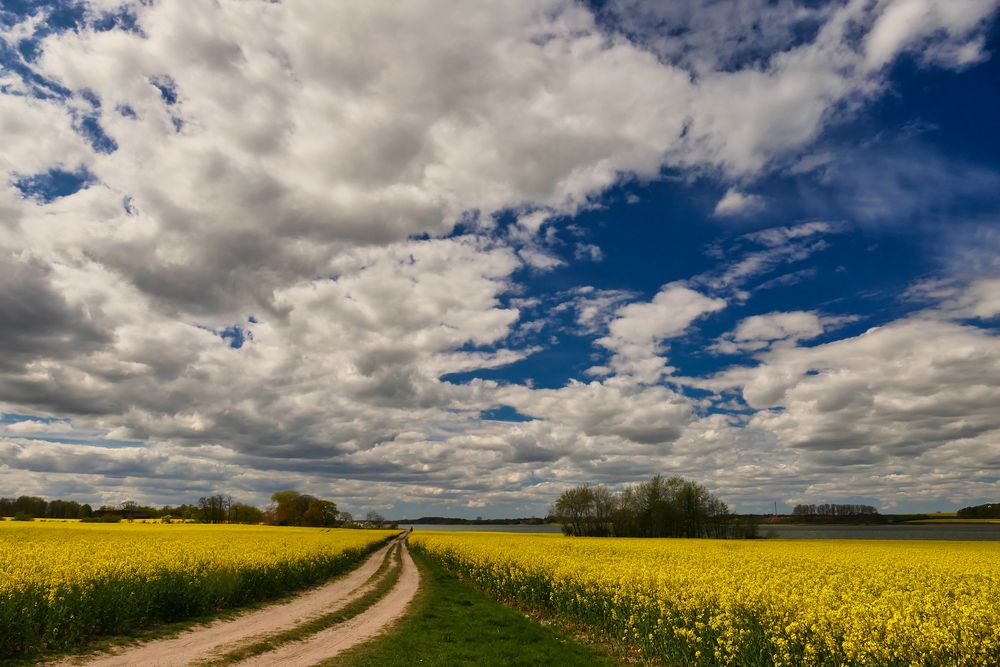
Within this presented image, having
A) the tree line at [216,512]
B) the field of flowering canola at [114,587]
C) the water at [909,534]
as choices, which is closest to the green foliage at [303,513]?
the tree line at [216,512]

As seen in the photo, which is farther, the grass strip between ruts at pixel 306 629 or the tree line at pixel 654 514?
the tree line at pixel 654 514

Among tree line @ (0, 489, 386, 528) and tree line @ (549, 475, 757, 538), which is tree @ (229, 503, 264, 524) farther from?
tree line @ (549, 475, 757, 538)

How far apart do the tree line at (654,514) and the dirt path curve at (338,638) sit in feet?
269

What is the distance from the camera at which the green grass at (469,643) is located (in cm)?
1441

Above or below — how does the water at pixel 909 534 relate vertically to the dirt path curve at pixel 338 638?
below

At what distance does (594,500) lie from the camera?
110562 millimetres

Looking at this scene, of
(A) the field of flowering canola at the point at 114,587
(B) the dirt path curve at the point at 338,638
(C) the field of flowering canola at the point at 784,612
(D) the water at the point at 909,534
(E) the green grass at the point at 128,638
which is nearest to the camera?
(C) the field of flowering canola at the point at 784,612

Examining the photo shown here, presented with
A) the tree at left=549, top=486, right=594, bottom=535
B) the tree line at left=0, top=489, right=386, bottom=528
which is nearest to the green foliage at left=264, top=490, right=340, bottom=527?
the tree line at left=0, top=489, right=386, bottom=528

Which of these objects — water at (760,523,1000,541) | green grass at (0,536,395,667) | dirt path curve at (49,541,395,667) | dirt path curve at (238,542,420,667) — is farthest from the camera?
water at (760,523,1000,541)

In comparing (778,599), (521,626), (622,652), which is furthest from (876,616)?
(521,626)

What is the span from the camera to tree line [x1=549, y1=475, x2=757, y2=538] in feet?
326

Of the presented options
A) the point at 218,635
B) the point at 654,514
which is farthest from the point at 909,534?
the point at 218,635

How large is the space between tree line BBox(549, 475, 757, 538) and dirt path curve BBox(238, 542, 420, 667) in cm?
8196

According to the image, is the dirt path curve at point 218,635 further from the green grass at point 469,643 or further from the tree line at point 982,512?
the tree line at point 982,512
